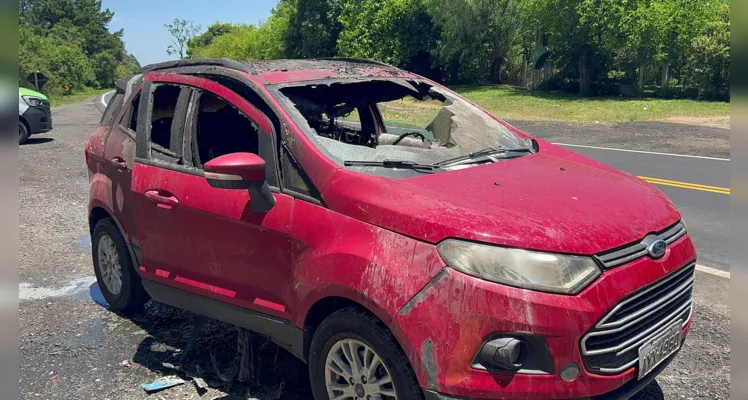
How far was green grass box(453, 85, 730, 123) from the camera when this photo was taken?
22141 mm

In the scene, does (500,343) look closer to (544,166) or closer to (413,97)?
(544,166)

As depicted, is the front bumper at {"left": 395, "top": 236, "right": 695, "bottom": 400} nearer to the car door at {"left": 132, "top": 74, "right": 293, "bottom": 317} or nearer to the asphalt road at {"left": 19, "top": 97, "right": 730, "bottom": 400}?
the car door at {"left": 132, "top": 74, "right": 293, "bottom": 317}

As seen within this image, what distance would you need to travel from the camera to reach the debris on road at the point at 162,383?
13.2 feet

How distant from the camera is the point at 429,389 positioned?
2.79m

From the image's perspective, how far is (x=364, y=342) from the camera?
3018mm

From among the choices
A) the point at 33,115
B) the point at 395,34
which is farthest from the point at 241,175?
the point at 395,34

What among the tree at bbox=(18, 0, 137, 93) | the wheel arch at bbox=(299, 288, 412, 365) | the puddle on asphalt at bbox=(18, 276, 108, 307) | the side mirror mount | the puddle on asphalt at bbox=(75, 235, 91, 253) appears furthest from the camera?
the tree at bbox=(18, 0, 137, 93)

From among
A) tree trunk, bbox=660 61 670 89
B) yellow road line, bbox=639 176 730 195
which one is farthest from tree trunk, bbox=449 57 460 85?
yellow road line, bbox=639 176 730 195

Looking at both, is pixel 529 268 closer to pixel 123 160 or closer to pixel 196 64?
pixel 196 64

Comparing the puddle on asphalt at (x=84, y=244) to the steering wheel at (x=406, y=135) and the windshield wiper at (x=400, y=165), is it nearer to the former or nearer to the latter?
the steering wheel at (x=406, y=135)

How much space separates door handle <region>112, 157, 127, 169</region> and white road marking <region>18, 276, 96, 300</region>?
1733 mm

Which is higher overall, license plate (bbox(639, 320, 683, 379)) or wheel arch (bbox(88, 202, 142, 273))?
wheel arch (bbox(88, 202, 142, 273))

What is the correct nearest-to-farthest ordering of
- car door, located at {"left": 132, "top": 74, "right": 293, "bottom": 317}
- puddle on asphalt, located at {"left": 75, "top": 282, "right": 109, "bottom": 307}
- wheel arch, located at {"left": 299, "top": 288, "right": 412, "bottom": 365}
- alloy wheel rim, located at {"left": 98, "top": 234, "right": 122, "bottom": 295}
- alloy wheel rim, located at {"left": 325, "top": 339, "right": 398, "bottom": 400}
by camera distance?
wheel arch, located at {"left": 299, "top": 288, "right": 412, "bottom": 365} → alloy wheel rim, located at {"left": 325, "top": 339, "right": 398, "bottom": 400} → car door, located at {"left": 132, "top": 74, "right": 293, "bottom": 317} → alloy wheel rim, located at {"left": 98, "top": 234, "right": 122, "bottom": 295} → puddle on asphalt, located at {"left": 75, "top": 282, "right": 109, "bottom": 307}

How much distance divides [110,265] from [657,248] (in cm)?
426
